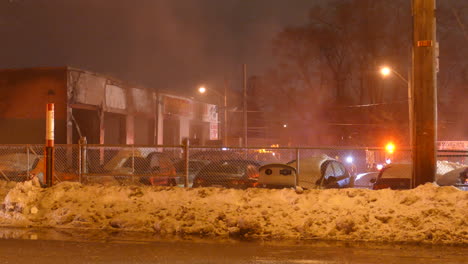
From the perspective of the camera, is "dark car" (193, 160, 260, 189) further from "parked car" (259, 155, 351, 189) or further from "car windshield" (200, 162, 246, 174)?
"parked car" (259, 155, 351, 189)

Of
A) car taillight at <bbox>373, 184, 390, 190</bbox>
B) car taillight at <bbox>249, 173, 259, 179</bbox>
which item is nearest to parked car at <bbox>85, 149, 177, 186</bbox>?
car taillight at <bbox>249, 173, 259, 179</bbox>

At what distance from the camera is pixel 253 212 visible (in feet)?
34.4

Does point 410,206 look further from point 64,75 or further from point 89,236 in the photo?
point 64,75

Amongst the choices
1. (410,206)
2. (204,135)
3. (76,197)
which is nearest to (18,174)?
(76,197)

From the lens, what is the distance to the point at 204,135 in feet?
162

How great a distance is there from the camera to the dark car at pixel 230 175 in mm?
13688

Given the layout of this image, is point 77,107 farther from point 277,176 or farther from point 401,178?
point 401,178

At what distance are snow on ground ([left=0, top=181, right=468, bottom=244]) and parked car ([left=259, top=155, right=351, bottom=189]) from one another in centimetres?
154

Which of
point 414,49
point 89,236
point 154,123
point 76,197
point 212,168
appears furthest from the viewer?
point 154,123

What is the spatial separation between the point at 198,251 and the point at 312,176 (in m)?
6.80

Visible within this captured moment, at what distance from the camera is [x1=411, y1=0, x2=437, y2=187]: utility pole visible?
1091 centimetres

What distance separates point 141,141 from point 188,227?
31.5 m

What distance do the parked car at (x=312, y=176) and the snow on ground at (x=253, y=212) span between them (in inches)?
60.7

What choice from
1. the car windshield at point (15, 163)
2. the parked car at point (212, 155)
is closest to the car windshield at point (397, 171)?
the parked car at point (212, 155)
